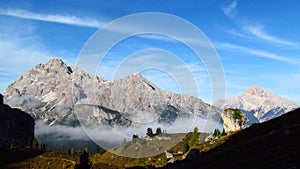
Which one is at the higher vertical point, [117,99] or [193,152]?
[117,99]

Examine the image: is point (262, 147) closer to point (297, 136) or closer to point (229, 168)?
point (297, 136)

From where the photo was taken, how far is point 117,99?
6550 inches

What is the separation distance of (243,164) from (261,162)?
512 centimetres

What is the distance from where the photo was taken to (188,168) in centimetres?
9412

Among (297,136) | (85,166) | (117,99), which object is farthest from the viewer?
(117,99)

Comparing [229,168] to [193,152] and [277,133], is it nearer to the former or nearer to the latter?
[277,133]

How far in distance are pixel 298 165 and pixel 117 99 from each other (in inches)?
4915

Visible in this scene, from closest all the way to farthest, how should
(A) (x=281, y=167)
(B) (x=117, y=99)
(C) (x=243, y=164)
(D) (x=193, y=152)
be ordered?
(A) (x=281, y=167)
(C) (x=243, y=164)
(D) (x=193, y=152)
(B) (x=117, y=99)

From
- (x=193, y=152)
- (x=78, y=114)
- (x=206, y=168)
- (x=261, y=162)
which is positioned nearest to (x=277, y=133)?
(x=206, y=168)

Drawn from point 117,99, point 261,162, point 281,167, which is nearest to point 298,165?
point 281,167

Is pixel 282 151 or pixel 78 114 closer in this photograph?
pixel 78 114

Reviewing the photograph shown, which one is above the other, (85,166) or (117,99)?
(117,99)

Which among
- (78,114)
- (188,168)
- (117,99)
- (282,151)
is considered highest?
(117,99)

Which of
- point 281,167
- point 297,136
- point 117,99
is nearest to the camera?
point 281,167
